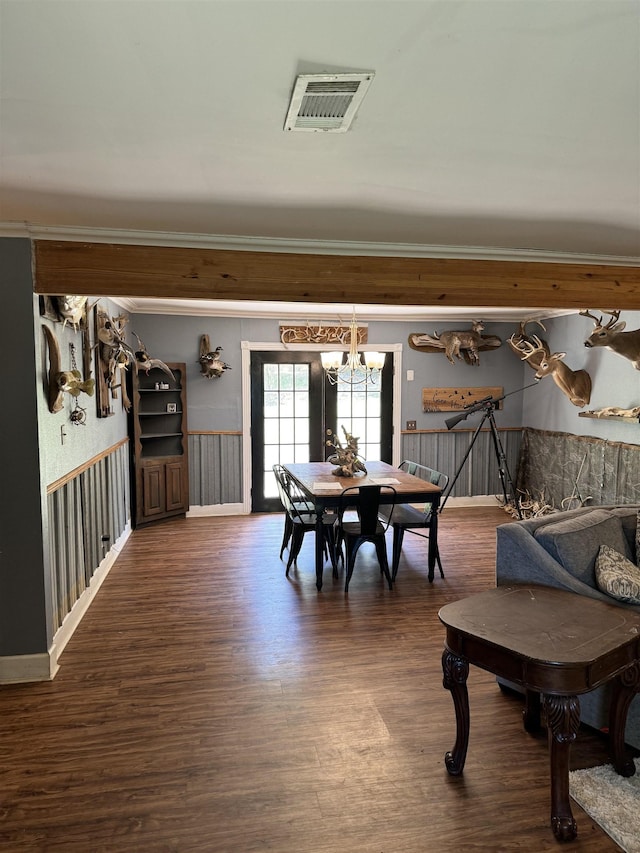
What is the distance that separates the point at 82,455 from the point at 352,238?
2457 millimetres

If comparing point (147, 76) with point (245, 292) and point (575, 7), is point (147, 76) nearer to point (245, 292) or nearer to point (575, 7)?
point (575, 7)

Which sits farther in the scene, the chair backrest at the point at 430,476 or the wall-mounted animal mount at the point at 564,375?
the wall-mounted animal mount at the point at 564,375

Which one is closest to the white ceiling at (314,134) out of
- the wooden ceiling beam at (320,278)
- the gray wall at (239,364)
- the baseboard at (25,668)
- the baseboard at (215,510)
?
the wooden ceiling beam at (320,278)

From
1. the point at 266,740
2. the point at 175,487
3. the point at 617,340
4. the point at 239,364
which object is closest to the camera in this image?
the point at 266,740

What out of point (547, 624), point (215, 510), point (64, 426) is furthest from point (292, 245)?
point (215, 510)

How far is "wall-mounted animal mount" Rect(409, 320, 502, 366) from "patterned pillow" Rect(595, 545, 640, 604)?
14.3 ft

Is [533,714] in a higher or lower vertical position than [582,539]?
lower

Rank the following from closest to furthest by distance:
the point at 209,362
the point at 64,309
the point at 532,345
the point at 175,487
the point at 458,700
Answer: the point at 458,700, the point at 64,309, the point at 532,345, the point at 209,362, the point at 175,487

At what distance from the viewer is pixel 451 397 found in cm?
715

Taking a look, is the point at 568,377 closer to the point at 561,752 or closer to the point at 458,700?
the point at 458,700

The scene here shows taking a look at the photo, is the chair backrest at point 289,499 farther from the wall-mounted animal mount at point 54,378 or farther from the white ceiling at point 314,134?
the white ceiling at point 314,134

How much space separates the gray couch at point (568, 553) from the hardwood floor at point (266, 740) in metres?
0.22

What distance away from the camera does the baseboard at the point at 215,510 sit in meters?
6.69

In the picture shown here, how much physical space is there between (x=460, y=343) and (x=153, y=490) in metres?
4.13
